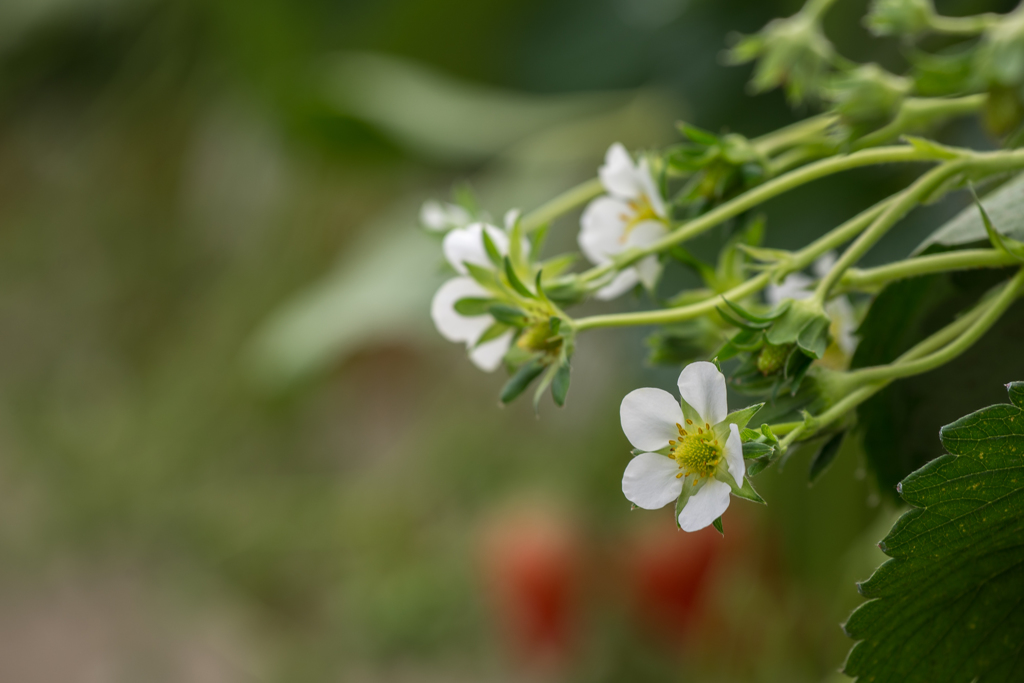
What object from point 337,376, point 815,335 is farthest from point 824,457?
point 337,376

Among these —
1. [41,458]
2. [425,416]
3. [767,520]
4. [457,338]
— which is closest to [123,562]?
[41,458]

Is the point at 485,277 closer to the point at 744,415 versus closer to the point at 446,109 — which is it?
the point at 744,415

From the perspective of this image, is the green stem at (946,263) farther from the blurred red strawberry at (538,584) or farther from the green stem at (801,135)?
the blurred red strawberry at (538,584)

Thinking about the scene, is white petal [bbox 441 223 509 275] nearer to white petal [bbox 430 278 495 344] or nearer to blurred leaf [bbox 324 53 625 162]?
Answer: white petal [bbox 430 278 495 344]

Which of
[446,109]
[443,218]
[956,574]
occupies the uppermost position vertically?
[446,109]

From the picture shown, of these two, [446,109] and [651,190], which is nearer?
[651,190]

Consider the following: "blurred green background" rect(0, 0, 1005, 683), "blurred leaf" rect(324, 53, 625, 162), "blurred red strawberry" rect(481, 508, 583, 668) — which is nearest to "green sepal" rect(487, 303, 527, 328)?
"blurred green background" rect(0, 0, 1005, 683)
